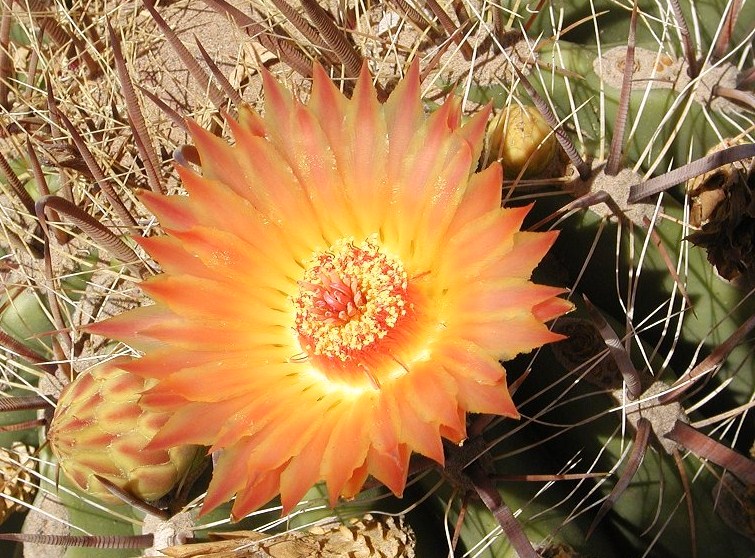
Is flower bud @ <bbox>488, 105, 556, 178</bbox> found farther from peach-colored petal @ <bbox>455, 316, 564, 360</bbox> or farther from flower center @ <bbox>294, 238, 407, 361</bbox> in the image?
peach-colored petal @ <bbox>455, 316, 564, 360</bbox>

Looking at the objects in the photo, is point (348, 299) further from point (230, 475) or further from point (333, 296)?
point (230, 475)

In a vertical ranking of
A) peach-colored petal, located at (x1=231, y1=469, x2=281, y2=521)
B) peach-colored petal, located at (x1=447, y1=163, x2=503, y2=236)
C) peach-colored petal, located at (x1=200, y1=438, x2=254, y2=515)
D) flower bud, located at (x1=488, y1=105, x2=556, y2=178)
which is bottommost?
peach-colored petal, located at (x1=231, y1=469, x2=281, y2=521)

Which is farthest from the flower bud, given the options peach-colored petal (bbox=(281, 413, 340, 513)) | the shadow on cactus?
peach-colored petal (bbox=(281, 413, 340, 513))

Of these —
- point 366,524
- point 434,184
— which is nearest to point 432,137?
point 434,184

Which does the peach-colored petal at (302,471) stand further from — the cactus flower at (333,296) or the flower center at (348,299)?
the flower center at (348,299)

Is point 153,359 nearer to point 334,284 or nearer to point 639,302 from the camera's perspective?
point 334,284

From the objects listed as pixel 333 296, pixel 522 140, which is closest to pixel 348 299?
pixel 333 296
